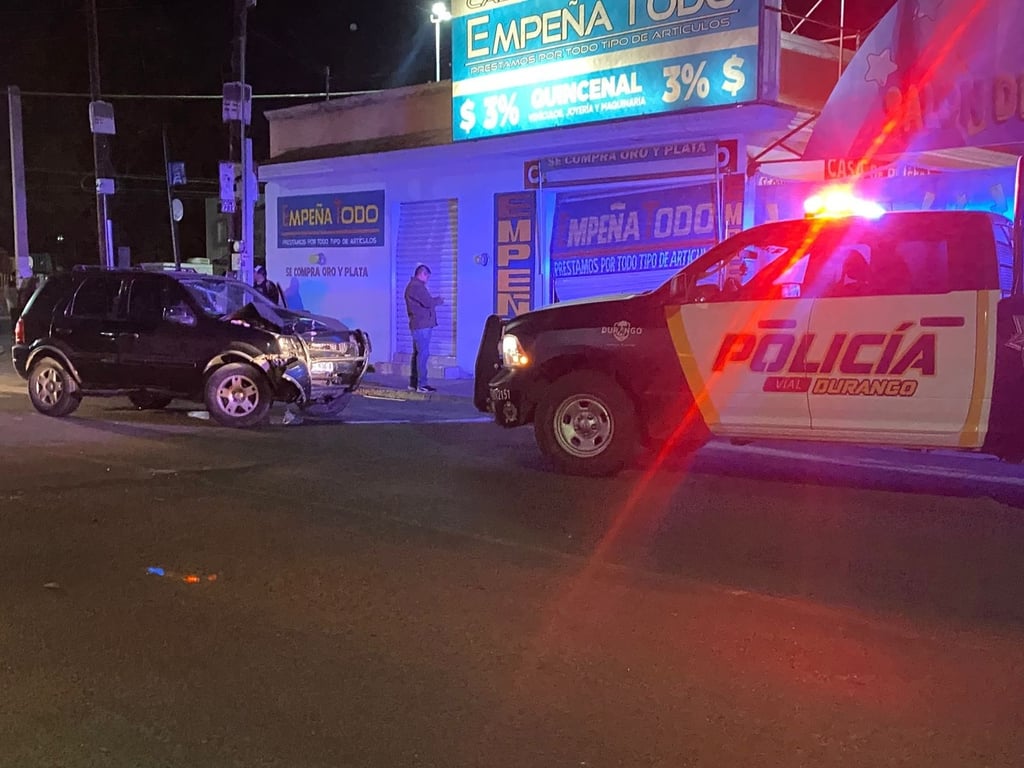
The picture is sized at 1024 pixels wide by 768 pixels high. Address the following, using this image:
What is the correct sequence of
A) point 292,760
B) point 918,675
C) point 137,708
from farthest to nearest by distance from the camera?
1. point 918,675
2. point 137,708
3. point 292,760

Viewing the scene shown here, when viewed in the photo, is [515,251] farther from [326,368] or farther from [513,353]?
[513,353]

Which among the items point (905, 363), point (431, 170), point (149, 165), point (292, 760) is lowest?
point (292, 760)

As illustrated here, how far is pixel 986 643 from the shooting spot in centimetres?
468

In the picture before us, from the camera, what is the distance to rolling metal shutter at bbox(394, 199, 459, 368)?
17.2 m

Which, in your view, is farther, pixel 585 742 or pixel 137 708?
pixel 137 708

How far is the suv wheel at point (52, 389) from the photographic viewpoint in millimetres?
11891

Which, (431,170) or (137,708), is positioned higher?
(431,170)

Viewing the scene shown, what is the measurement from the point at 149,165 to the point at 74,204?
1009 centimetres

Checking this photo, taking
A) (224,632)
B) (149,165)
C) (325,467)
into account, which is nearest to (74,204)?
(149,165)

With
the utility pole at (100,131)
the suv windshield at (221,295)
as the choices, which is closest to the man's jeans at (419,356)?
the suv windshield at (221,295)

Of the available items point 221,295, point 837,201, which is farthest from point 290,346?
point 837,201

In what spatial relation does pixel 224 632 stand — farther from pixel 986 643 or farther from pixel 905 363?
pixel 905 363

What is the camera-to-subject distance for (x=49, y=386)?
39.5 feet

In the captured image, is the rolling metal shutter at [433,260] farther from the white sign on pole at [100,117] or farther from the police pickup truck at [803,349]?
the white sign on pole at [100,117]
